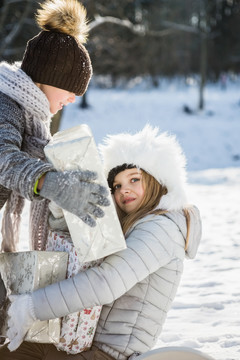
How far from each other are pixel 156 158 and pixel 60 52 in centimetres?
61

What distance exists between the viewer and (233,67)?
32.2 m

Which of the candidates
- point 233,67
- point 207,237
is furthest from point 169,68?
point 207,237

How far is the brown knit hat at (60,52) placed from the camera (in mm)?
2148

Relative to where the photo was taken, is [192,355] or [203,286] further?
[203,286]

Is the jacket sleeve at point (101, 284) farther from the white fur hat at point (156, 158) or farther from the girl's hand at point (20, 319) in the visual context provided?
the white fur hat at point (156, 158)

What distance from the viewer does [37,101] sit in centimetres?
207

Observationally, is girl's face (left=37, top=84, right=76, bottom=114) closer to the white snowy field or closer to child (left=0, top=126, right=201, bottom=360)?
child (left=0, top=126, right=201, bottom=360)

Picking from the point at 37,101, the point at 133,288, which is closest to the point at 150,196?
the point at 133,288

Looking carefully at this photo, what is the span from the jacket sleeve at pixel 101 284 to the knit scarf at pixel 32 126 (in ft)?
1.15

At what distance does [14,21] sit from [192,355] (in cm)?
1184

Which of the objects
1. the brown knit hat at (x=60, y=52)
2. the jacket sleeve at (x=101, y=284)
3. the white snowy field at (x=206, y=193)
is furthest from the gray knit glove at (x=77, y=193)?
the white snowy field at (x=206, y=193)

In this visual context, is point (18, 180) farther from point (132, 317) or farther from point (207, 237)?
point (207, 237)

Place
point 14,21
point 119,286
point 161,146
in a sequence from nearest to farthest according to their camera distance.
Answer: point 119,286 < point 161,146 < point 14,21

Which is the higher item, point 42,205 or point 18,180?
point 18,180
